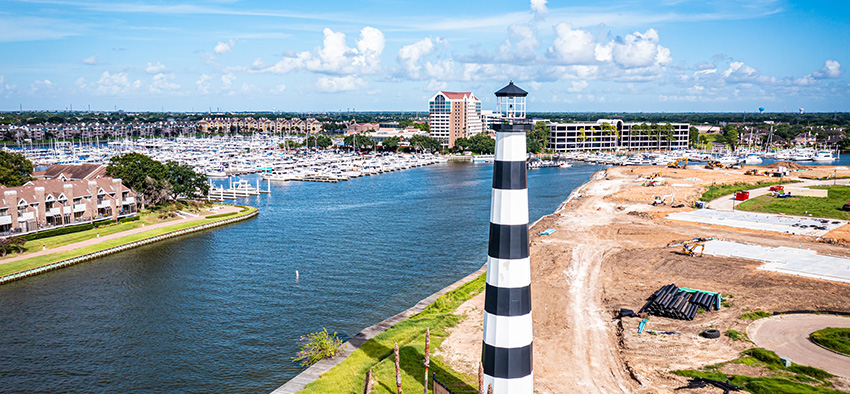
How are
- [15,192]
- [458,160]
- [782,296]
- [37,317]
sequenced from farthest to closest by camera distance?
[458,160], [15,192], [37,317], [782,296]

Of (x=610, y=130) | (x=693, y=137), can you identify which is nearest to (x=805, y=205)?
(x=610, y=130)

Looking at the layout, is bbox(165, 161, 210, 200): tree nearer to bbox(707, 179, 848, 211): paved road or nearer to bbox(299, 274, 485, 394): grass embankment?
bbox(299, 274, 485, 394): grass embankment

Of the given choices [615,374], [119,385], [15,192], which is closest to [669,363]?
[615,374]

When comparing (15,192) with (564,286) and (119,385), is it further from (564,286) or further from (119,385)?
(564,286)

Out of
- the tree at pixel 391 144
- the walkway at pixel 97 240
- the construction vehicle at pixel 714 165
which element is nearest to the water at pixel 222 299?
the walkway at pixel 97 240

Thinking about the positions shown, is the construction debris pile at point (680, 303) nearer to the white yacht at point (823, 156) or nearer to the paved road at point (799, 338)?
the paved road at point (799, 338)

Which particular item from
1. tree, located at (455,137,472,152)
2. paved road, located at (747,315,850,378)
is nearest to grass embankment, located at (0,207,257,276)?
paved road, located at (747,315,850,378)

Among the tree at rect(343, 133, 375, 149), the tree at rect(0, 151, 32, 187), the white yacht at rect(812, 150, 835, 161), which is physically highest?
the tree at rect(343, 133, 375, 149)
